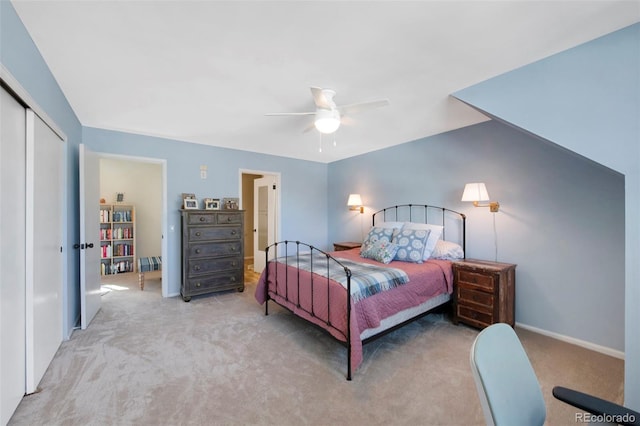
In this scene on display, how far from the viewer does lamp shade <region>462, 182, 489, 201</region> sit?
126 inches

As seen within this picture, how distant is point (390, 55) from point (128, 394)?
3.27 metres

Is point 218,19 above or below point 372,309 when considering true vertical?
above

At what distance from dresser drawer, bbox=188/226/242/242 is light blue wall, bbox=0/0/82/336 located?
1.33 meters

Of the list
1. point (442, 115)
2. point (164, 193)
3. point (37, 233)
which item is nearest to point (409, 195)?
point (442, 115)

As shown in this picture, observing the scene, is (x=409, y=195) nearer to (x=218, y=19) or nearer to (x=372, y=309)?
(x=372, y=309)

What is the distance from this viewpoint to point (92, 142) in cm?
370

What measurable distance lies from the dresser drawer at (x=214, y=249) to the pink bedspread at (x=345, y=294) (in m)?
1.16

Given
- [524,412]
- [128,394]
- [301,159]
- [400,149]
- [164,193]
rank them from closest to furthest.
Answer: [524,412]
[128,394]
[164,193]
[400,149]
[301,159]

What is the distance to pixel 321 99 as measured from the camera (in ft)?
7.66

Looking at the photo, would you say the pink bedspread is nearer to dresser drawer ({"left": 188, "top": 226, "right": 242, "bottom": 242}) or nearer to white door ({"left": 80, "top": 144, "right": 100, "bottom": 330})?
dresser drawer ({"left": 188, "top": 226, "right": 242, "bottom": 242})

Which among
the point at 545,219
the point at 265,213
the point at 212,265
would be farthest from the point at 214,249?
the point at 545,219

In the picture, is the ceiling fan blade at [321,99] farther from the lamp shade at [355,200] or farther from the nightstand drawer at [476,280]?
the lamp shade at [355,200]

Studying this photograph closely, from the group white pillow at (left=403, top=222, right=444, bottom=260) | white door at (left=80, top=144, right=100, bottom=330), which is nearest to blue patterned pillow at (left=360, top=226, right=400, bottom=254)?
white pillow at (left=403, top=222, right=444, bottom=260)

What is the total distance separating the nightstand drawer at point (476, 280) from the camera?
288cm
